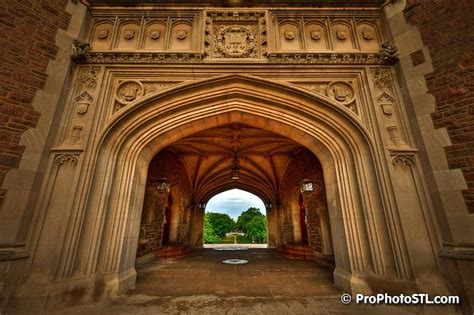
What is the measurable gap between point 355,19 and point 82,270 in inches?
294

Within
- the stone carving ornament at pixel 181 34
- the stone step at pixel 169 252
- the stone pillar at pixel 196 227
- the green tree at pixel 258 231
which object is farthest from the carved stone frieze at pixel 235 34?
the green tree at pixel 258 231

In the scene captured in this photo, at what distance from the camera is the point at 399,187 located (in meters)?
Answer: 3.41

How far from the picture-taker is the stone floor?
2785 millimetres

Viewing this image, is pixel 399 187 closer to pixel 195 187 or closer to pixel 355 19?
pixel 355 19

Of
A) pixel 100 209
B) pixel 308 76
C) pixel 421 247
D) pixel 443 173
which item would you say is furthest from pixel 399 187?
pixel 100 209

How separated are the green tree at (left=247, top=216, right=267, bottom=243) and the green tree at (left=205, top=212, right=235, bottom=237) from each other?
17.2 ft

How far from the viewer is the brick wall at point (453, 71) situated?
313 centimetres

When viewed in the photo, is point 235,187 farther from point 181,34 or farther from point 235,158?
point 181,34

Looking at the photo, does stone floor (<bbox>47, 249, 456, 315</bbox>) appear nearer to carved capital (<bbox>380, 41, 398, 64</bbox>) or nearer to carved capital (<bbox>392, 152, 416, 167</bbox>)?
carved capital (<bbox>392, 152, 416, 167</bbox>)
